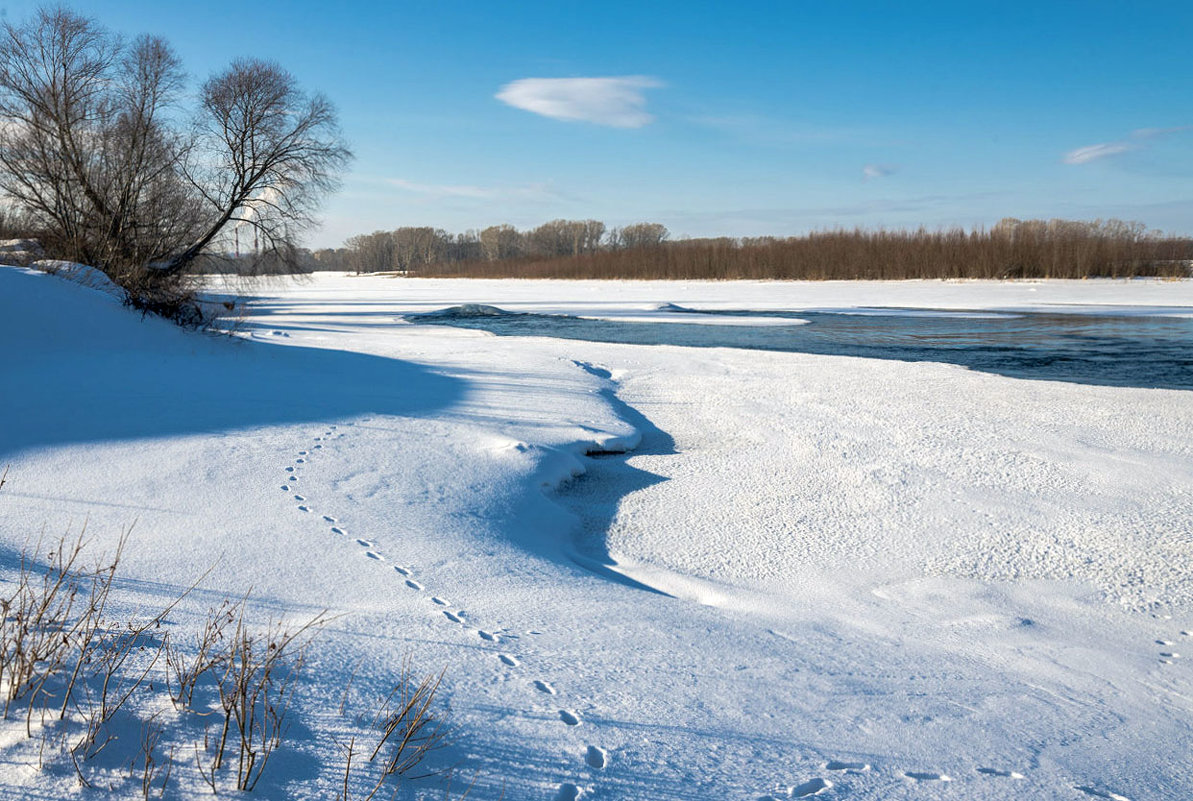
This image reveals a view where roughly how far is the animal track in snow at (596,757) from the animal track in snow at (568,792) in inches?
4.3

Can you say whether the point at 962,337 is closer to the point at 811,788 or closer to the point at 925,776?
the point at 925,776

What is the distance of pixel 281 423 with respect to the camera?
6535 mm

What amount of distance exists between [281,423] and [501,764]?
16.3ft

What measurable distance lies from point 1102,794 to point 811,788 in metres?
0.86

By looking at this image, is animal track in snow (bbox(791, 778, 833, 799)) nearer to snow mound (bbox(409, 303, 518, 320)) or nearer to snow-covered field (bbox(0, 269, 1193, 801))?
snow-covered field (bbox(0, 269, 1193, 801))

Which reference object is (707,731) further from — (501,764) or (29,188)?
(29,188)

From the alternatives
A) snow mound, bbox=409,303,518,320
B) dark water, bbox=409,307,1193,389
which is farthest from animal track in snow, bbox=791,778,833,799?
snow mound, bbox=409,303,518,320

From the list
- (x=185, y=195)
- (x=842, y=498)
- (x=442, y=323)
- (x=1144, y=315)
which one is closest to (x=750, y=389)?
(x=842, y=498)

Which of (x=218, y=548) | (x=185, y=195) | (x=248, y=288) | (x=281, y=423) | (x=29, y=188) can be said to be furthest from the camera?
(x=248, y=288)

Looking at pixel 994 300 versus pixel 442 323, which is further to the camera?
pixel 994 300

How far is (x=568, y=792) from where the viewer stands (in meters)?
→ 2.13

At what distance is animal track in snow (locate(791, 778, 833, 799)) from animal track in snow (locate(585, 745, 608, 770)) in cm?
53

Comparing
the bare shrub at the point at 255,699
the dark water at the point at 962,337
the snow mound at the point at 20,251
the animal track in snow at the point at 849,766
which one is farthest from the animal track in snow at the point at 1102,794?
the snow mound at the point at 20,251

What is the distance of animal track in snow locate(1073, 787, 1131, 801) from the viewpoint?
229 centimetres
